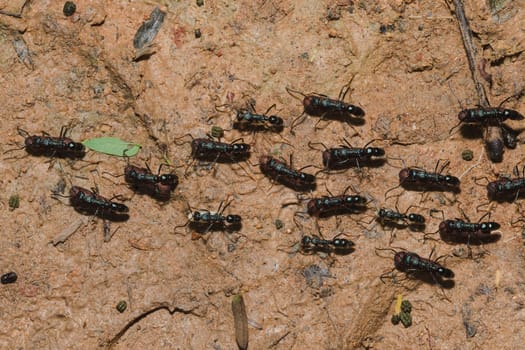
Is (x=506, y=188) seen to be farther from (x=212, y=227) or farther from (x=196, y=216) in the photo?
(x=196, y=216)

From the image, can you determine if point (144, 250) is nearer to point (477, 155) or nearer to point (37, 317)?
point (37, 317)

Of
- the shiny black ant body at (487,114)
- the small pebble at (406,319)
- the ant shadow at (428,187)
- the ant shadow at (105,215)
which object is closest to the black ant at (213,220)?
the ant shadow at (105,215)

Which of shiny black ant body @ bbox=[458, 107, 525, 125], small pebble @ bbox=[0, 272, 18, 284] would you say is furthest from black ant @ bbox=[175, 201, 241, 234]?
shiny black ant body @ bbox=[458, 107, 525, 125]

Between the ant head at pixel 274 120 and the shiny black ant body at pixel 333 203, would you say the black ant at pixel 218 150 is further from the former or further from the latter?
the shiny black ant body at pixel 333 203

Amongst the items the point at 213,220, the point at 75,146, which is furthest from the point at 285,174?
the point at 75,146

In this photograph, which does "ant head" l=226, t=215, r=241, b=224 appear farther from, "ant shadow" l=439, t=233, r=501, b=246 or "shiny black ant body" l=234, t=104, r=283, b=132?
"ant shadow" l=439, t=233, r=501, b=246

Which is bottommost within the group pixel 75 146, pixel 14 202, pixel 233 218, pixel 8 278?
pixel 8 278
